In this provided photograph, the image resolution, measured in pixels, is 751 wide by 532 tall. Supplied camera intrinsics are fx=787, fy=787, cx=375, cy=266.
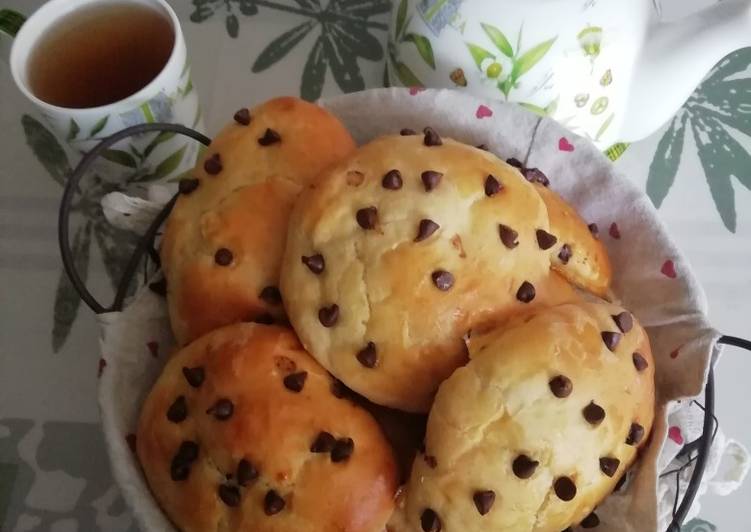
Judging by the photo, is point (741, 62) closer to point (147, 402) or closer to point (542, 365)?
point (542, 365)

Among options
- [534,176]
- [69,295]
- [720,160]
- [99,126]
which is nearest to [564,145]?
[534,176]

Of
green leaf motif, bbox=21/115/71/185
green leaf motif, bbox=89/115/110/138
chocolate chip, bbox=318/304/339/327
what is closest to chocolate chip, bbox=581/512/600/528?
chocolate chip, bbox=318/304/339/327

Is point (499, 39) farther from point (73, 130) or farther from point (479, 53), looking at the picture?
point (73, 130)

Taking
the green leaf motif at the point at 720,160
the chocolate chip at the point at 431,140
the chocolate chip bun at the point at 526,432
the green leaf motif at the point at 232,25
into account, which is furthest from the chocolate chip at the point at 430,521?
the green leaf motif at the point at 232,25

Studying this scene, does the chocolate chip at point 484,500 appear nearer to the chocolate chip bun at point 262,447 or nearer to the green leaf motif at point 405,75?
the chocolate chip bun at point 262,447

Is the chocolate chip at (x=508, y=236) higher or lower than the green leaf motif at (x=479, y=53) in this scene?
lower

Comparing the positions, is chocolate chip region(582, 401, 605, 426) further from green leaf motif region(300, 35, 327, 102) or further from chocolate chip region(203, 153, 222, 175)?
green leaf motif region(300, 35, 327, 102)
